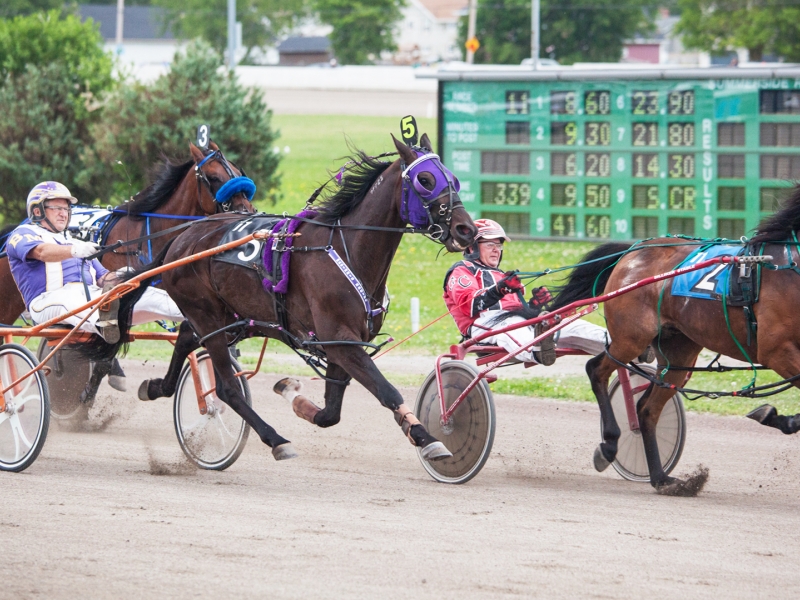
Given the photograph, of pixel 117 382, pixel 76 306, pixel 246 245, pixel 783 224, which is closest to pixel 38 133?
pixel 117 382

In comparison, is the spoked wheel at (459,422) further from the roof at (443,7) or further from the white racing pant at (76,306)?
the roof at (443,7)

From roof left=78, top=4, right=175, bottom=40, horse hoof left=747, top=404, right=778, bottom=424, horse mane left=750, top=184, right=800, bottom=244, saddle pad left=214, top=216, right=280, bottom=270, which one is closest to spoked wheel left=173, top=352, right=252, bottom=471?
saddle pad left=214, top=216, right=280, bottom=270

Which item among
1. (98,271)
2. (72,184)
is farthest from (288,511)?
(72,184)

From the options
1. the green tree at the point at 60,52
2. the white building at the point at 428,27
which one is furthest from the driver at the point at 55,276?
the white building at the point at 428,27

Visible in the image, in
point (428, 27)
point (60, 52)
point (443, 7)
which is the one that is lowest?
point (60, 52)

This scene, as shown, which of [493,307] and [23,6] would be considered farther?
[23,6]

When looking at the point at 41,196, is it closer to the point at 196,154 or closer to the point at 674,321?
the point at 196,154

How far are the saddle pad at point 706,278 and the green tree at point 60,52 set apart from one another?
514 inches

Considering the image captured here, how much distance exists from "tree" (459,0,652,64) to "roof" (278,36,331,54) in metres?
25.0

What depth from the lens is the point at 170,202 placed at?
866cm

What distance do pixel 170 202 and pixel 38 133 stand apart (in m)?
8.92

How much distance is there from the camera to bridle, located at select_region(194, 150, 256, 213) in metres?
8.10

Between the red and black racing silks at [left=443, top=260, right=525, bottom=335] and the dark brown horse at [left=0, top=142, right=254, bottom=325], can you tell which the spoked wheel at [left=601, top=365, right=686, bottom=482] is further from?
the dark brown horse at [left=0, top=142, right=254, bottom=325]

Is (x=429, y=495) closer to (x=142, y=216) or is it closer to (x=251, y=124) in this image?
(x=142, y=216)
